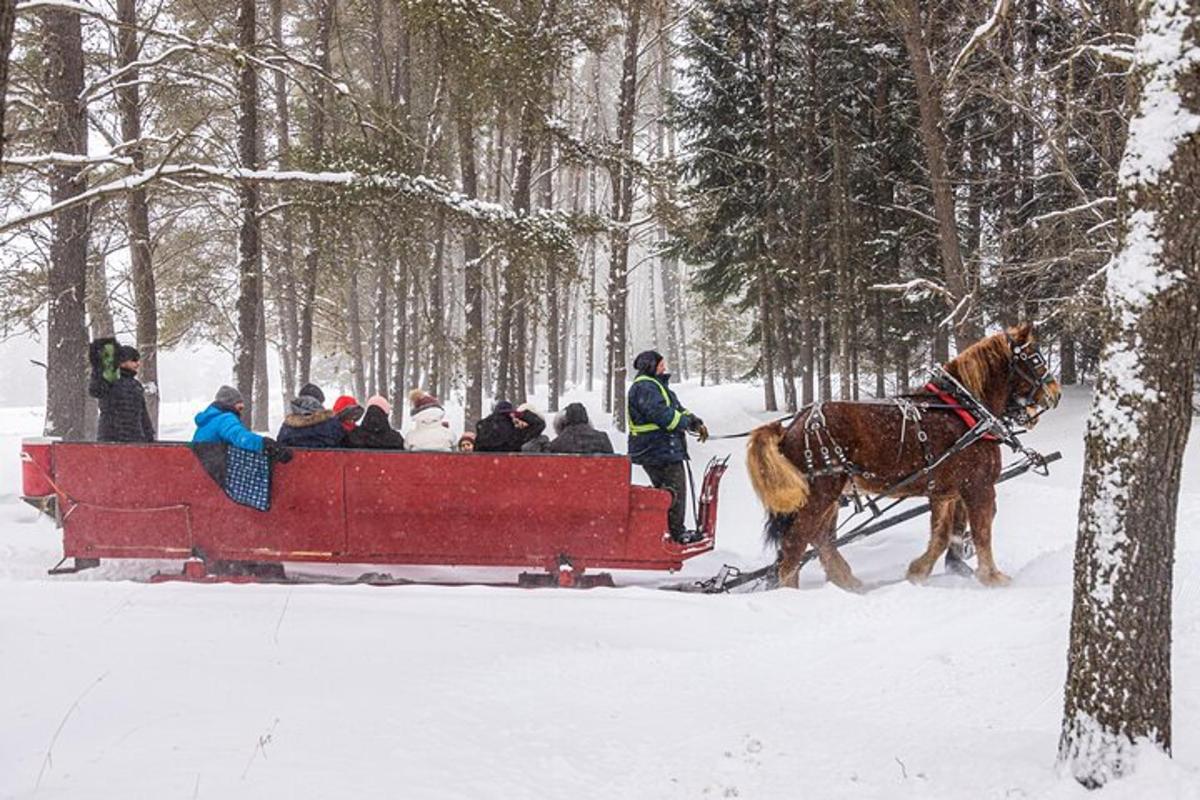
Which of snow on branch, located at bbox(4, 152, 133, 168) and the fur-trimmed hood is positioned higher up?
snow on branch, located at bbox(4, 152, 133, 168)

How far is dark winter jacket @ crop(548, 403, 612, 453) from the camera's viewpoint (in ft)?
23.4

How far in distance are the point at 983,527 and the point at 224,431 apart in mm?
5661

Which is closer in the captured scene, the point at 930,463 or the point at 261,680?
the point at 261,680

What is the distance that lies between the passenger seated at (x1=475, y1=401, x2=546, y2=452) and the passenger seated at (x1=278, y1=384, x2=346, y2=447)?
115cm

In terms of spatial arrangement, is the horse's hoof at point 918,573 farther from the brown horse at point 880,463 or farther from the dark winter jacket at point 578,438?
the dark winter jacket at point 578,438

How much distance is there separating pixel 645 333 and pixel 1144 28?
55132mm

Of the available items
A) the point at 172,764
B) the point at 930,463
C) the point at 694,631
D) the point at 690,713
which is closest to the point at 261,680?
the point at 172,764

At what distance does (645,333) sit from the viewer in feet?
190

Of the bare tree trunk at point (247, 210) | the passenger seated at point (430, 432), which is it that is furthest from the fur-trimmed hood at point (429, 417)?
the bare tree trunk at point (247, 210)

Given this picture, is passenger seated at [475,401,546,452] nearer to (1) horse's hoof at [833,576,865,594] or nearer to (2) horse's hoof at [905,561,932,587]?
(1) horse's hoof at [833,576,865,594]

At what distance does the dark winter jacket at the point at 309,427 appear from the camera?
6.87 meters

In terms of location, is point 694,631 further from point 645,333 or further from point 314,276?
point 645,333

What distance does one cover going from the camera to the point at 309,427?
688cm

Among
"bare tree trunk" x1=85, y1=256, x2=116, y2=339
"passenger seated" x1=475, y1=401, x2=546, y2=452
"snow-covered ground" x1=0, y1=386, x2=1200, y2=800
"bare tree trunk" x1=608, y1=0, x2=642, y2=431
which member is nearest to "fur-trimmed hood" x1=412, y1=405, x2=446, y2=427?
"passenger seated" x1=475, y1=401, x2=546, y2=452
